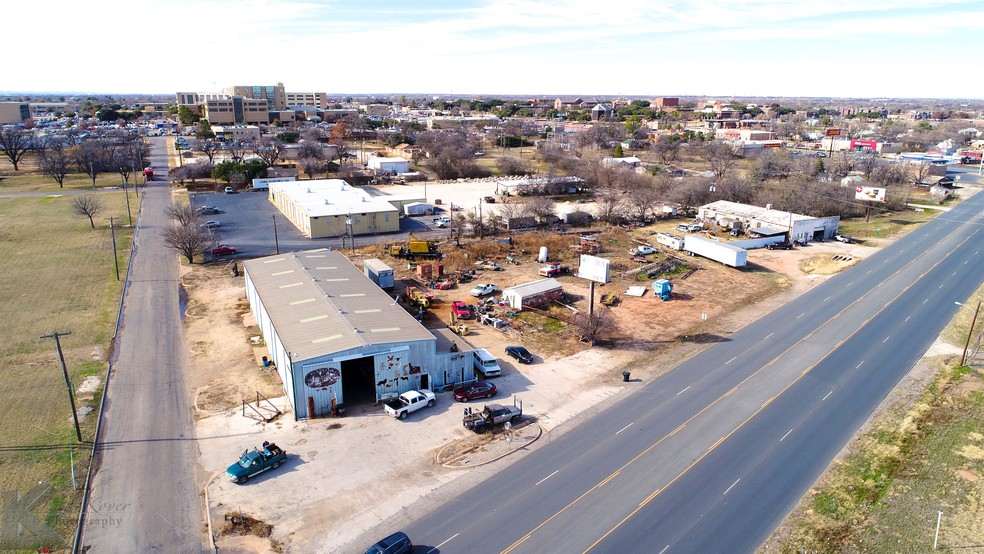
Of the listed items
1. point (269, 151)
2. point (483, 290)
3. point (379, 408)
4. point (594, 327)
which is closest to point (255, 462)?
point (379, 408)

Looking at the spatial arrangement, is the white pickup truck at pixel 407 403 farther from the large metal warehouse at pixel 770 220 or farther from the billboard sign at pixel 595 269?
the large metal warehouse at pixel 770 220

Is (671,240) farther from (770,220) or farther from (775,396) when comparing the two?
(775,396)

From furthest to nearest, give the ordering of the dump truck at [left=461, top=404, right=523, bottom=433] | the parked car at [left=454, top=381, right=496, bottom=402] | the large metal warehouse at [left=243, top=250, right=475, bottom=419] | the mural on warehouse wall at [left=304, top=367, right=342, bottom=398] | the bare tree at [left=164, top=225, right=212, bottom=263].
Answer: the bare tree at [left=164, top=225, right=212, bottom=263] < the parked car at [left=454, top=381, right=496, bottom=402] < the large metal warehouse at [left=243, top=250, right=475, bottom=419] < the mural on warehouse wall at [left=304, top=367, right=342, bottom=398] < the dump truck at [left=461, top=404, right=523, bottom=433]

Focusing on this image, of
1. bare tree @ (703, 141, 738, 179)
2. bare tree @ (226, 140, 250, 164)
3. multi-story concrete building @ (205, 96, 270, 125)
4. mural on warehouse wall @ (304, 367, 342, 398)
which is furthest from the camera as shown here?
multi-story concrete building @ (205, 96, 270, 125)

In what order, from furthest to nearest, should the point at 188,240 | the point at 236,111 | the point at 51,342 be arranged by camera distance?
the point at 236,111, the point at 188,240, the point at 51,342

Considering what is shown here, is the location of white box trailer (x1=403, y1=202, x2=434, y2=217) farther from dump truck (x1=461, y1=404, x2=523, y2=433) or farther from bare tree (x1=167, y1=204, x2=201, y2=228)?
dump truck (x1=461, y1=404, x2=523, y2=433)

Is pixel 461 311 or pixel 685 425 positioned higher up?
pixel 461 311

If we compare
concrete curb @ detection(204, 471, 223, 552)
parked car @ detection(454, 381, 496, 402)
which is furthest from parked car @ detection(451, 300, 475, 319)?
concrete curb @ detection(204, 471, 223, 552)
